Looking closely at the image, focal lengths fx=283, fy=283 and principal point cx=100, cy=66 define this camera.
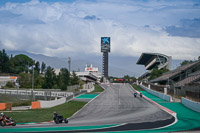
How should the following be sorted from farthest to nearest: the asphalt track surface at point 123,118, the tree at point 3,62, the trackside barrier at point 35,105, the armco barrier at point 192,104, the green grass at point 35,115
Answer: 1. the tree at point 3,62
2. the trackside barrier at point 35,105
3. the armco barrier at point 192,104
4. the green grass at point 35,115
5. the asphalt track surface at point 123,118

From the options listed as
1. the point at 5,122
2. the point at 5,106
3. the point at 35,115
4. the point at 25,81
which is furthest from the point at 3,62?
the point at 5,122

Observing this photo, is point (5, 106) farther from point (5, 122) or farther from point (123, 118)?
point (123, 118)

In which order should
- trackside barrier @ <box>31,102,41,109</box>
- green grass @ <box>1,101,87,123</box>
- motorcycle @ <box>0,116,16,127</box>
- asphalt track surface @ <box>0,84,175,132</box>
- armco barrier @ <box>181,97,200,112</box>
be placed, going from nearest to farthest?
asphalt track surface @ <box>0,84,175,132</box> < motorcycle @ <box>0,116,16,127</box> < green grass @ <box>1,101,87,123</box> < armco barrier @ <box>181,97,200,112</box> < trackside barrier @ <box>31,102,41,109</box>

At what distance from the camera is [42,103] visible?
41.2 meters

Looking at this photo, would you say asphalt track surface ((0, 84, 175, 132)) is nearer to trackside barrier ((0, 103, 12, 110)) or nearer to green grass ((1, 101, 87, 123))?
green grass ((1, 101, 87, 123))

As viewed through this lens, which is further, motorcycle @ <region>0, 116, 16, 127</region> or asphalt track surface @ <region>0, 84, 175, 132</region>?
motorcycle @ <region>0, 116, 16, 127</region>

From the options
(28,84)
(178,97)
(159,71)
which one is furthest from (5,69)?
(178,97)

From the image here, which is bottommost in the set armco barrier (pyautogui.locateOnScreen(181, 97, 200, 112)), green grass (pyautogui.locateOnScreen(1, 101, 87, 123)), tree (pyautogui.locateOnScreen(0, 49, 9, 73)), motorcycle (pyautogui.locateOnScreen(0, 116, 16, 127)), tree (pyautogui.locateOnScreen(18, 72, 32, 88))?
green grass (pyautogui.locateOnScreen(1, 101, 87, 123))

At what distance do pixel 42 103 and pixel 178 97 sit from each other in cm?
2266

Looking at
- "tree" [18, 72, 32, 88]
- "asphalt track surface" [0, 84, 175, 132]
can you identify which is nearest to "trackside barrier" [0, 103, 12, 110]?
"asphalt track surface" [0, 84, 175, 132]

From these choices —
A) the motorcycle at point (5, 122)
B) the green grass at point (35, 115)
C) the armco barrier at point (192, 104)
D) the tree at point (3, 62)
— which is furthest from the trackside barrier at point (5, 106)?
the tree at point (3, 62)

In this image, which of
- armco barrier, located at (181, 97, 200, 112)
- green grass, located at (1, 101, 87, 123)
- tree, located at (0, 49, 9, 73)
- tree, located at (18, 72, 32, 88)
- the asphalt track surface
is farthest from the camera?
tree, located at (0, 49, 9, 73)

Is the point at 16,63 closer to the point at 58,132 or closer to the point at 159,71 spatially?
the point at 159,71

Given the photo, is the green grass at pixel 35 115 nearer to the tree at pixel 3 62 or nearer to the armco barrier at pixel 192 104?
the armco barrier at pixel 192 104
